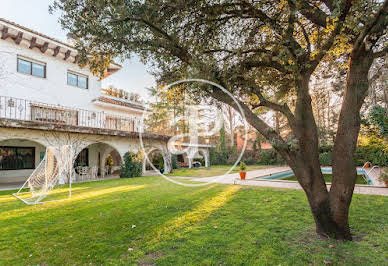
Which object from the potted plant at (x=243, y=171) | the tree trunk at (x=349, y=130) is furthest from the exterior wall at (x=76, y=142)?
the tree trunk at (x=349, y=130)

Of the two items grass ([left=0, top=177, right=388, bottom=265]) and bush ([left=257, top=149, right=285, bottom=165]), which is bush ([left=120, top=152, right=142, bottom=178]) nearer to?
grass ([left=0, top=177, right=388, bottom=265])

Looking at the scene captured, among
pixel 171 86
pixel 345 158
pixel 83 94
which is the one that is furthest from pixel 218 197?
pixel 83 94

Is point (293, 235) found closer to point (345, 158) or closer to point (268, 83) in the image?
point (345, 158)

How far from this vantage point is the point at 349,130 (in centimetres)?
367

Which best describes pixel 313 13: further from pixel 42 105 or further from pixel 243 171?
pixel 42 105

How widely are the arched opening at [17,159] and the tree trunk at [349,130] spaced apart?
15.7m

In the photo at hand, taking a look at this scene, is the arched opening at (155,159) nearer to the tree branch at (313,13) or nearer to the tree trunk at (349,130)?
the tree trunk at (349,130)

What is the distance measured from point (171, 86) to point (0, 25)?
1245 centimetres

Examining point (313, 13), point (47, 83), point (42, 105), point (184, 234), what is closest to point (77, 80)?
point (47, 83)

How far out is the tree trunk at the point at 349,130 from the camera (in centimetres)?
365

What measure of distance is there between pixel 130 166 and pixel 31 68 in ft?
28.6

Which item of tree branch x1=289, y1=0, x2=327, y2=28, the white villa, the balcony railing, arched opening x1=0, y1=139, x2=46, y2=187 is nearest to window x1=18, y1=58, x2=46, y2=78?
the white villa

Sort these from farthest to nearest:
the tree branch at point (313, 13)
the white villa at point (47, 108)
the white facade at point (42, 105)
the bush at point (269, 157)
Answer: the bush at point (269, 157), the white facade at point (42, 105), the white villa at point (47, 108), the tree branch at point (313, 13)

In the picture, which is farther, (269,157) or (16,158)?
(269,157)
